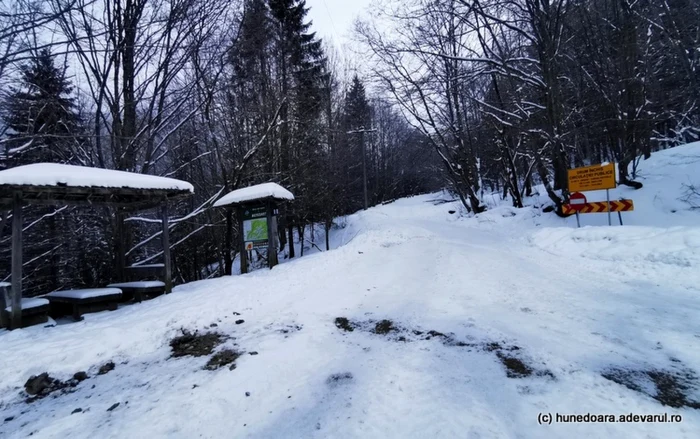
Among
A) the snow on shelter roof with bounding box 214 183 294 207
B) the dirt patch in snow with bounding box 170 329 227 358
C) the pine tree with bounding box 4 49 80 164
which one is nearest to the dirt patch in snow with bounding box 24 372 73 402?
the dirt patch in snow with bounding box 170 329 227 358

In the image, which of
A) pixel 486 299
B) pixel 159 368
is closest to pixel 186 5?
pixel 159 368

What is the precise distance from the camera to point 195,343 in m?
4.55

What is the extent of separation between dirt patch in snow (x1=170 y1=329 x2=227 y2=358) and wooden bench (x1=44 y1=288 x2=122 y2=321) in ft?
8.64

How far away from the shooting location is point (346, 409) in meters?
2.71

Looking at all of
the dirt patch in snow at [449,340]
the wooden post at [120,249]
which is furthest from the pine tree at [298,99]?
the dirt patch in snow at [449,340]

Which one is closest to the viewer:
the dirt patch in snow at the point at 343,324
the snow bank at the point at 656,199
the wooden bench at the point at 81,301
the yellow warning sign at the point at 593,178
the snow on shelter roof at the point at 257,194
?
the dirt patch in snow at the point at 343,324

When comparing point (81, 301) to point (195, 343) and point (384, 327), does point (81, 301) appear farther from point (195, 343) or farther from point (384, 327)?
point (384, 327)

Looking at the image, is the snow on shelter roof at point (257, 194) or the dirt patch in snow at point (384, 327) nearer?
the dirt patch in snow at point (384, 327)

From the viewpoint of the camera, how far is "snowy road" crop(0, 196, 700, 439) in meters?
2.55

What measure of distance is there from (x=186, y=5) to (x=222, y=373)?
1185 centimetres

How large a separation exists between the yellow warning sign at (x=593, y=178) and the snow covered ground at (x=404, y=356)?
2.42 m

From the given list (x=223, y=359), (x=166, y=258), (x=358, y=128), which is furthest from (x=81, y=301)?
(x=358, y=128)

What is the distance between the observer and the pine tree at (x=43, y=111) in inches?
378

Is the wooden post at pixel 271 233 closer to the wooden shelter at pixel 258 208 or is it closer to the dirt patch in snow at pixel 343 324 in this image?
the wooden shelter at pixel 258 208
